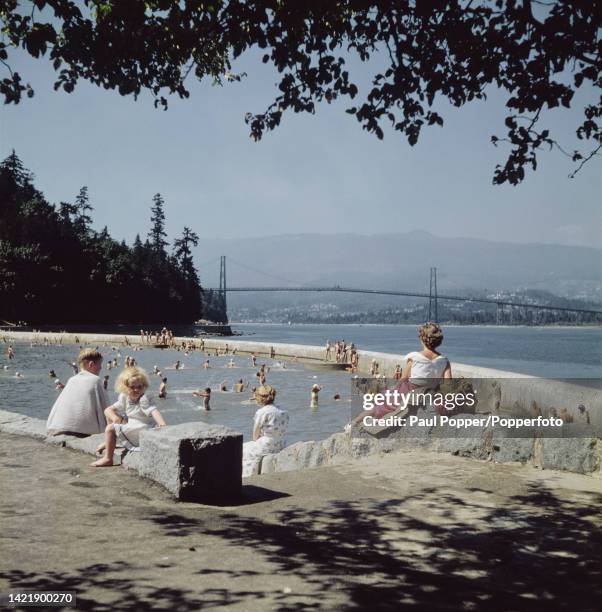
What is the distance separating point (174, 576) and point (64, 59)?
4968mm

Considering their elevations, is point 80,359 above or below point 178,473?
above

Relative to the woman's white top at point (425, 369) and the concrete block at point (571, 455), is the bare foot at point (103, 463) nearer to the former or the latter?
the woman's white top at point (425, 369)

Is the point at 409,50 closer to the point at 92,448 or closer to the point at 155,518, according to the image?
the point at 155,518

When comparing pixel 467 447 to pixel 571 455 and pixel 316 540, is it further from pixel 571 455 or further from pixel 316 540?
pixel 316 540

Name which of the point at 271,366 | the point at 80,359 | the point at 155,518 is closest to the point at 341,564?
the point at 155,518

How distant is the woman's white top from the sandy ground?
1142mm

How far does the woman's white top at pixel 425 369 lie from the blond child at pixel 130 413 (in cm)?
305

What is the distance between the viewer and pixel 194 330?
302 ft

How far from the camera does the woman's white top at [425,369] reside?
Result: 768 centimetres

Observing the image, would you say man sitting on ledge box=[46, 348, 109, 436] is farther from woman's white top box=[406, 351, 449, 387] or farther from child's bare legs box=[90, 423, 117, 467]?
woman's white top box=[406, 351, 449, 387]

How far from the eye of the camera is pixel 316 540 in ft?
15.4

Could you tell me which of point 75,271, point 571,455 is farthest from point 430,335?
point 75,271

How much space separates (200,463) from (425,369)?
317 cm

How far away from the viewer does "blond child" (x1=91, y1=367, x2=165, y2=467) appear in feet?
22.6
